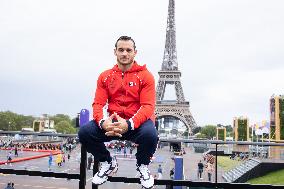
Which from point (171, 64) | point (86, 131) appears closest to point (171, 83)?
point (171, 64)

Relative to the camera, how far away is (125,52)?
2766mm

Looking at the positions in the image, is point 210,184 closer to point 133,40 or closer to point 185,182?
point 185,182

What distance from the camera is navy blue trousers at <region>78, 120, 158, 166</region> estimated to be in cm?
246

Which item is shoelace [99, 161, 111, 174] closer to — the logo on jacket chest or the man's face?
the logo on jacket chest

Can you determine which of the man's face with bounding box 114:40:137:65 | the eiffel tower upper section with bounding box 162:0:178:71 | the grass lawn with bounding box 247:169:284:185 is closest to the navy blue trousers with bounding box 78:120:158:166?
the man's face with bounding box 114:40:137:65

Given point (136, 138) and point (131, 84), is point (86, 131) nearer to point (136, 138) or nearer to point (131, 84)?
point (136, 138)

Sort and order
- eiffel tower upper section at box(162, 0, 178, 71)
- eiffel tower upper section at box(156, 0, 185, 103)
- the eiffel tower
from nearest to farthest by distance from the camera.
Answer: the eiffel tower, eiffel tower upper section at box(156, 0, 185, 103), eiffel tower upper section at box(162, 0, 178, 71)

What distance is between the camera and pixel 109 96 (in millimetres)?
2801

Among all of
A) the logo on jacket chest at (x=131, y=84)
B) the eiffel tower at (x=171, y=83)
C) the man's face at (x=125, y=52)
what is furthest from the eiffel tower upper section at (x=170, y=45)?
the logo on jacket chest at (x=131, y=84)

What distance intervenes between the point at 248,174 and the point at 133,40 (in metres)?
17.1

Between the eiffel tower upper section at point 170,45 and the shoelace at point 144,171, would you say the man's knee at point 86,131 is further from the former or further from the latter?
the eiffel tower upper section at point 170,45

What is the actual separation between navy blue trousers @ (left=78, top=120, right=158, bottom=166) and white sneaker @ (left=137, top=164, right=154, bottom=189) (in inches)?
1.7

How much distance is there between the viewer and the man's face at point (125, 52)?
109 inches

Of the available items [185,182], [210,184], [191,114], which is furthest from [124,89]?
[191,114]
